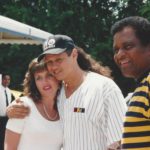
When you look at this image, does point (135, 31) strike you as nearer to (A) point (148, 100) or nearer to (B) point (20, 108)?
(A) point (148, 100)

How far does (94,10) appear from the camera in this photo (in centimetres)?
2334

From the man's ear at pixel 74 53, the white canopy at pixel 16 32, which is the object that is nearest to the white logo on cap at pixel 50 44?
the man's ear at pixel 74 53

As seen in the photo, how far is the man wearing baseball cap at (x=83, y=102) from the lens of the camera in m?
3.39

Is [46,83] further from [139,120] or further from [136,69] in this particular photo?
[139,120]

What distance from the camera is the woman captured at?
378cm

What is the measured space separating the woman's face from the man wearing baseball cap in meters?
0.15

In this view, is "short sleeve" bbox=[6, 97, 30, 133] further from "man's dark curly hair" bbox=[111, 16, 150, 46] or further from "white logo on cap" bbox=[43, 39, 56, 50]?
"man's dark curly hair" bbox=[111, 16, 150, 46]

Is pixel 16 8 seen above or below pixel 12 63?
above

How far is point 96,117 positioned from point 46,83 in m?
0.60

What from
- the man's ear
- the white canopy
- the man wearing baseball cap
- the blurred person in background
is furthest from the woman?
the blurred person in background

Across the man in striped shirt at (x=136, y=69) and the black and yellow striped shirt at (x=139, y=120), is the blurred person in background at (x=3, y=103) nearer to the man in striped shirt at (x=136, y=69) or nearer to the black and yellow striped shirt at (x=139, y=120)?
the man in striped shirt at (x=136, y=69)

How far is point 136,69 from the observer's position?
2533mm

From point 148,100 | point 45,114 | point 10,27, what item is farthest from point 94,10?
point 148,100

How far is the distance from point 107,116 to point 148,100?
107 cm
